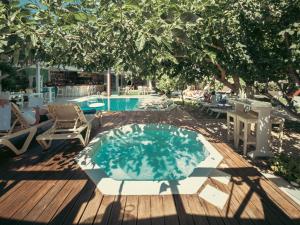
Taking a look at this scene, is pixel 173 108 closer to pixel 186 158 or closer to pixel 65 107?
pixel 186 158

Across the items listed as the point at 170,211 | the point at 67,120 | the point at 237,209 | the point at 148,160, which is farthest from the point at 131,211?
the point at 67,120

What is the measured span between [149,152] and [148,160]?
0.78 m

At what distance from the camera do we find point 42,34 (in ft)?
9.96

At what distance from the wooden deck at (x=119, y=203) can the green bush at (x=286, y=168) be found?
1.70ft

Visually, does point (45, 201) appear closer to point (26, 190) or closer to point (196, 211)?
point (26, 190)

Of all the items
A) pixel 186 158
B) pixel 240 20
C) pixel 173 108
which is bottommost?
pixel 186 158

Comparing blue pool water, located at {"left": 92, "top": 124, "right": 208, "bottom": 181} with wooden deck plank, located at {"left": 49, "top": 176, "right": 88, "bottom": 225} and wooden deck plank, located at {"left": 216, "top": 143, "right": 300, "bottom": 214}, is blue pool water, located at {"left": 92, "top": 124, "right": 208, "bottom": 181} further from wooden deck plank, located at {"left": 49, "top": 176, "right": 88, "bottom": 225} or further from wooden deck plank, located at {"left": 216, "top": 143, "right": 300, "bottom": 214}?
wooden deck plank, located at {"left": 49, "top": 176, "right": 88, "bottom": 225}

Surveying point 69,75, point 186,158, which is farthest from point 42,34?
point 69,75

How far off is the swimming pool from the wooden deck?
280 millimetres

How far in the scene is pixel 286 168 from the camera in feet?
18.0

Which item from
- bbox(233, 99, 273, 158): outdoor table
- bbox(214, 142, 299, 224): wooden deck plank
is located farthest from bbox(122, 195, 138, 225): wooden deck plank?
bbox(233, 99, 273, 158): outdoor table

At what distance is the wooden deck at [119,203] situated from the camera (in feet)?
11.8

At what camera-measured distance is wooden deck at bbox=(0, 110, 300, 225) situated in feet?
11.8

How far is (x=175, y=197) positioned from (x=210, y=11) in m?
4.36
